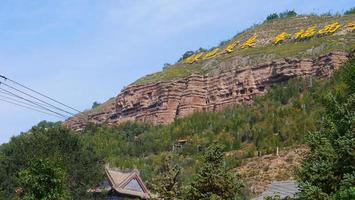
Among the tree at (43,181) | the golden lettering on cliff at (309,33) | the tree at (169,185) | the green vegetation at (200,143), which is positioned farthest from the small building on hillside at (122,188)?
the golden lettering on cliff at (309,33)

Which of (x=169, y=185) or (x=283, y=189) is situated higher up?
(x=169, y=185)

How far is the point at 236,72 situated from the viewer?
134 m

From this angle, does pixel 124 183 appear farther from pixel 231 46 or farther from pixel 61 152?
pixel 231 46

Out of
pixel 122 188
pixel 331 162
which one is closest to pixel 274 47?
pixel 122 188

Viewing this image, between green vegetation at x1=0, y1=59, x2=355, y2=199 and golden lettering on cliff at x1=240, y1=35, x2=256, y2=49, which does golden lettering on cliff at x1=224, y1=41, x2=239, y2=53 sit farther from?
green vegetation at x1=0, y1=59, x2=355, y2=199

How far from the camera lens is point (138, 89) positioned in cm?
14638

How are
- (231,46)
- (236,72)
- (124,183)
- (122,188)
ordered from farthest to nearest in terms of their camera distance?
(231,46) → (236,72) → (124,183) → (122,188)

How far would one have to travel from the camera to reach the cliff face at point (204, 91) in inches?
4902

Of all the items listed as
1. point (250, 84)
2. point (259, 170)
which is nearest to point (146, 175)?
point (259, 170)

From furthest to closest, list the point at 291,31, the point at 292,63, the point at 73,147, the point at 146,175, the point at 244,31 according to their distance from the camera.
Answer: the point at 244,31 < the point at 291,31 < the point at 292,63 < the point at 146,175 < the point at 73,147

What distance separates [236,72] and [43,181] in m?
107

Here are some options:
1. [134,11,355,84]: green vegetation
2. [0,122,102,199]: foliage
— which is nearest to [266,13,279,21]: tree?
[134,11,355,84]: green vegetation

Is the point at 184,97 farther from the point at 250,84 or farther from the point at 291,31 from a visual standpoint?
the point at 291,31

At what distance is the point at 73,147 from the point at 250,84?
258 feet
